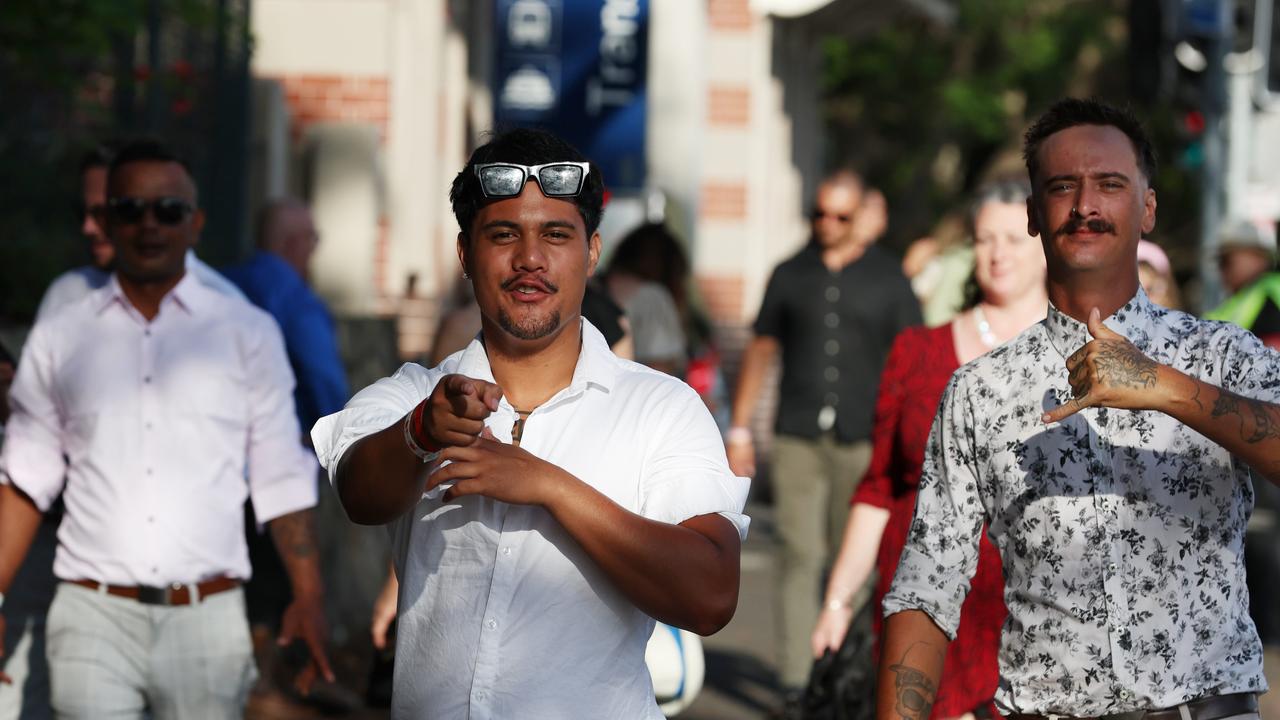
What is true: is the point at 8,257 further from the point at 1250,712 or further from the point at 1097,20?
the point at 1097,20

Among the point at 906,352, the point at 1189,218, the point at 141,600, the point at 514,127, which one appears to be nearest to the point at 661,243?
the point at 906,352

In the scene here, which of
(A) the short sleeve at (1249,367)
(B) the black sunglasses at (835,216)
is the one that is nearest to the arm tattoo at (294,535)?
(A) the short sleeve at (1249,367)

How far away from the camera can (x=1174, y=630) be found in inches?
146

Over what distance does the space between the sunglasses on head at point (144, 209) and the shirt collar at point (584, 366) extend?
2.20m

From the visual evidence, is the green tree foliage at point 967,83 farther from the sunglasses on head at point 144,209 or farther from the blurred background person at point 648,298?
the sunglasses on head at point 144,209

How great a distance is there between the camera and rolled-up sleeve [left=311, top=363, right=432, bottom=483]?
3416mm

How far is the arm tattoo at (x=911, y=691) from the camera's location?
385cm

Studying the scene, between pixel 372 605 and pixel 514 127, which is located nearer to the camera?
pixel 514 127

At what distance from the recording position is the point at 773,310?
31.9ft

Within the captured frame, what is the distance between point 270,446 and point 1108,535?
104 inches

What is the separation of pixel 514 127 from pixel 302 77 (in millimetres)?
9697

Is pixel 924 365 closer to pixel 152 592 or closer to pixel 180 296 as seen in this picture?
pixel 180 296

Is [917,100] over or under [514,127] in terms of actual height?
over

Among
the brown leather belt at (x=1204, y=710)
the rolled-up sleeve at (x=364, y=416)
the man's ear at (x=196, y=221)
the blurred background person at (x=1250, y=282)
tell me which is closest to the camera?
the rolled-up sleeve at (x=364, y=416)
